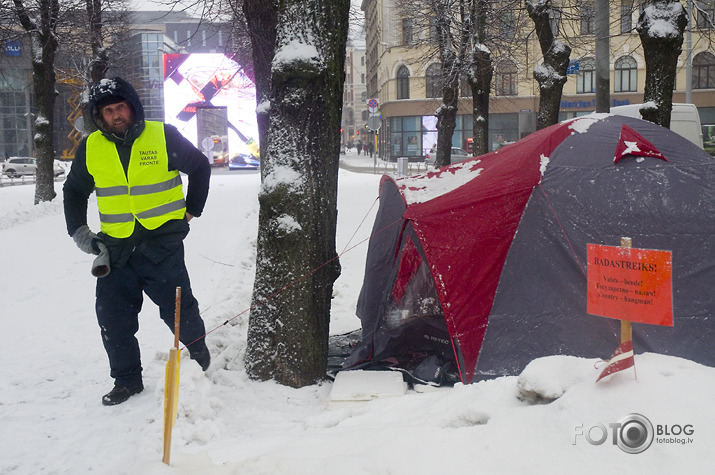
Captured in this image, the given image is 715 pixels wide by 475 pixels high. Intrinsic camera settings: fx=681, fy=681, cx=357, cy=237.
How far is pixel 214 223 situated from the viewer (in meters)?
13.8

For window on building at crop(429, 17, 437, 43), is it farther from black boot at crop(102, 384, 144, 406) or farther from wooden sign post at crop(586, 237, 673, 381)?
wooden sign post at crop(586, 237, 673, 381)

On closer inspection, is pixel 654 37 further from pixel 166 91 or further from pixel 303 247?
pixel 166 91

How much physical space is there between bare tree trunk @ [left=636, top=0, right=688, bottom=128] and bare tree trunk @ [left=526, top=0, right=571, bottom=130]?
4017 mm

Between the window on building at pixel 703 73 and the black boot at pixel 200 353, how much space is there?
42.8 meters

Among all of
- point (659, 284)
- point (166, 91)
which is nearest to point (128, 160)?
point (659, 284)

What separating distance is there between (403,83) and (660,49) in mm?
38847

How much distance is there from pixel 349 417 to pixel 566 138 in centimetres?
268

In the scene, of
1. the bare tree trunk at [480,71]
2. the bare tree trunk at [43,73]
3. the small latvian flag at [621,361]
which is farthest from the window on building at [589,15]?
the bare tree trunk at [43,73]

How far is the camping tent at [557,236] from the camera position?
4.57 meters

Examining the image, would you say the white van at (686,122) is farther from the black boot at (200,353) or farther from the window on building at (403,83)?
the window on building at (403,83)

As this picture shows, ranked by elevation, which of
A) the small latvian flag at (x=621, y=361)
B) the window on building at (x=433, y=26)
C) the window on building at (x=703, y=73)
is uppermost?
the window on building at (x=703, y=73)

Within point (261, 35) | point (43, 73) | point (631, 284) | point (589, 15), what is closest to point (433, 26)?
point (589, 15)

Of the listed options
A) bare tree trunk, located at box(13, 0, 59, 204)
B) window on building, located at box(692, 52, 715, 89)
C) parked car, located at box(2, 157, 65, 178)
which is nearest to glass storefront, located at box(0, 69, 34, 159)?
parked car, located at box(2, 157, 65, 178)

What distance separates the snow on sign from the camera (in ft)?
10.2
